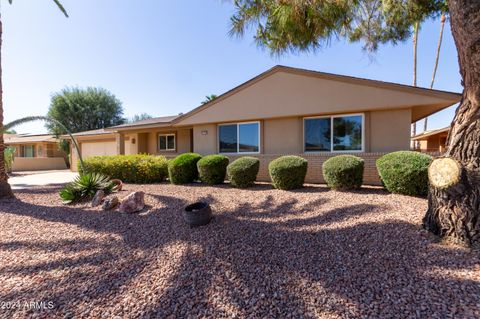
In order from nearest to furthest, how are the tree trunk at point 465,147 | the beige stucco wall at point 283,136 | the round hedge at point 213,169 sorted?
the tree trunk at point 465,147 < the round hedge at point 213,169 < the beige stucco wall at point 283,136

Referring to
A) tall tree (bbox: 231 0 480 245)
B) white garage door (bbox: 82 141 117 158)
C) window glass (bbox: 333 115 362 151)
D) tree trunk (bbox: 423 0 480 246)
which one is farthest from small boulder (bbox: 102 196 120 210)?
white garage door (bbox: 82 141 117 158)

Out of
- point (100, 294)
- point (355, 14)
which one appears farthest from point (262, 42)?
point (100, 294)

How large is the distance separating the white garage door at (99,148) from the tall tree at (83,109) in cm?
1263

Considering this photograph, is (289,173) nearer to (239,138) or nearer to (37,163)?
(239,138)

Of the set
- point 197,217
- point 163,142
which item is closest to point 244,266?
point 197,217

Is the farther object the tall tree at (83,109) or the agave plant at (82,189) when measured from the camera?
the tall tree at (83,109)

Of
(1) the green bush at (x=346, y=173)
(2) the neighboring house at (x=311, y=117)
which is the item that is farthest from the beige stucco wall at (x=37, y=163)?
(1) the green bush at (x=346, y=173)

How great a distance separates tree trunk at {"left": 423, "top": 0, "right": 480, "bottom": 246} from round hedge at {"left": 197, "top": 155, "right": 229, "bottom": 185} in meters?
7.02

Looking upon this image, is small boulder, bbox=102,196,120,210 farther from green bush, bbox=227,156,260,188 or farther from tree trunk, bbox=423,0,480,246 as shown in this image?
tree trunk, bbox=423,0,480,246

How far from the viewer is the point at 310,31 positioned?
6051 millimetres

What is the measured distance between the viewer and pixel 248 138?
11.6m

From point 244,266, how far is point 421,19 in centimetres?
881

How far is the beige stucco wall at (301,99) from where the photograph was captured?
884 centimetres

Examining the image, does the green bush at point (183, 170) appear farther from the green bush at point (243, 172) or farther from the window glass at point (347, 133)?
the window glass at point (347, 133)
